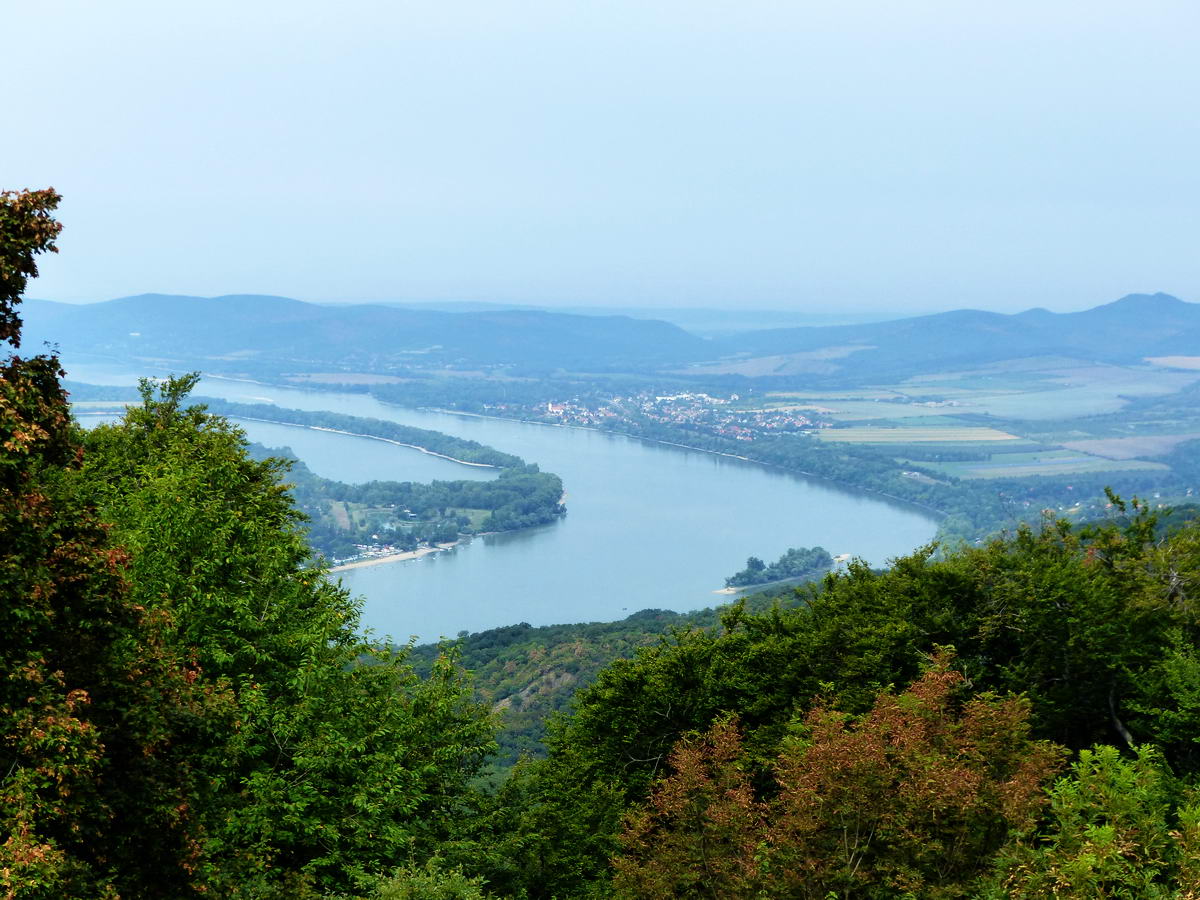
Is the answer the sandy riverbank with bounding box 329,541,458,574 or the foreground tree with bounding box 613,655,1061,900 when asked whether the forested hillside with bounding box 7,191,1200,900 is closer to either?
Answer: the foreground tree with bounding box 613,655,1061,900

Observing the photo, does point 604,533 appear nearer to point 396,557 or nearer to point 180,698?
point 396,557

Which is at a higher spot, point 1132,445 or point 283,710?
point 283,710

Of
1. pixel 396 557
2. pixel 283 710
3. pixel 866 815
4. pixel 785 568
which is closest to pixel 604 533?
pixel 396 557

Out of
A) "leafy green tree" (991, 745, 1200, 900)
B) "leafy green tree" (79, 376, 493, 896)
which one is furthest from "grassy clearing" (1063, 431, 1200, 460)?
"leafy green tree" (991, 745, 1200, 900)

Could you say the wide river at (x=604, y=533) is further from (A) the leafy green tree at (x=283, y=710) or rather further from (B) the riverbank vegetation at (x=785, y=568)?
(A) the leafy green tree at (x=283, y=710)

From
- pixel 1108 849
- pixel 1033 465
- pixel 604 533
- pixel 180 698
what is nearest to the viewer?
pixel 1108 849

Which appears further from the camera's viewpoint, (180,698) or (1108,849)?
(180,698)

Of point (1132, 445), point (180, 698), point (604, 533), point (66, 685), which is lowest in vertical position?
point (604, 533)

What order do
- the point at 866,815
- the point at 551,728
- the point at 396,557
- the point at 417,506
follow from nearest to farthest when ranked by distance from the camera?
1. the point at 866,815
2. the point at 551,728
3. the point at 396,557
4. the point at 417,506
